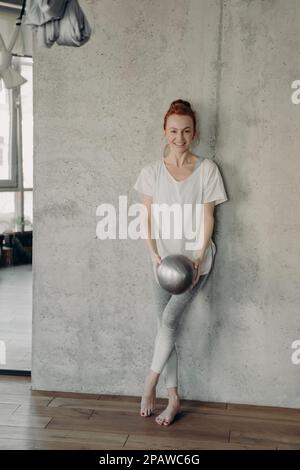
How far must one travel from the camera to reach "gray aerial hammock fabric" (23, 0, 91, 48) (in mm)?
3160

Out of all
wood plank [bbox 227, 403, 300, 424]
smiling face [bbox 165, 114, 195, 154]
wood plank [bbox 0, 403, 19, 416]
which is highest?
smiling face [bbox 165, 114, 195, 154]

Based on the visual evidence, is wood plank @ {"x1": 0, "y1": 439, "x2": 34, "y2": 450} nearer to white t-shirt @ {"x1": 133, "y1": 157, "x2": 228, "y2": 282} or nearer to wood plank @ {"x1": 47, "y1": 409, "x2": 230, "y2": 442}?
wood plank @ {"x1": 47, "y1": 409, "x2": 230, "y2": 442}

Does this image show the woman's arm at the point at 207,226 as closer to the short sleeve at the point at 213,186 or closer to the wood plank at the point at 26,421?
the short sleeve at the point at 213,186

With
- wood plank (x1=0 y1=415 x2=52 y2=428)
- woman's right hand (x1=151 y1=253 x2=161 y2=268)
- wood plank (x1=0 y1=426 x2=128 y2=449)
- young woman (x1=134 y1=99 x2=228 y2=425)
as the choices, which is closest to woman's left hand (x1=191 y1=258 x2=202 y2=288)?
young woman (x1=134 y1=99 x2=228 y2=425)

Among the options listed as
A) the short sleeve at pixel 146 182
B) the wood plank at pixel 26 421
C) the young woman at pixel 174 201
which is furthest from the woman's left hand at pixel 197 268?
the wood plank at pixel 26 421

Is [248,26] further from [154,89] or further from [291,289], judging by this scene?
[291,289]

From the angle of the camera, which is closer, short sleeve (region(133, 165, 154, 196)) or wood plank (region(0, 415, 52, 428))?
wood plank (region(0, 415, 52, 428))

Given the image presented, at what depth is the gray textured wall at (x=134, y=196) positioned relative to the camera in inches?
148

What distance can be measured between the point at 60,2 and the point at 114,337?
6.40 feet

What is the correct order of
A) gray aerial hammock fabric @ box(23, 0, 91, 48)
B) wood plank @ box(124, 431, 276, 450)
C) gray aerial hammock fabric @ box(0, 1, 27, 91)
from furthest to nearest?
gray aerial hammock fabric @ box(0, 1, 27, 91) < wood plank @ box(124, 431, 276, 450) < gray aerial hammock fabric @ box(23, 0, 91, 48)

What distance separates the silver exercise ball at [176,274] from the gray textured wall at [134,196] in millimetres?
405

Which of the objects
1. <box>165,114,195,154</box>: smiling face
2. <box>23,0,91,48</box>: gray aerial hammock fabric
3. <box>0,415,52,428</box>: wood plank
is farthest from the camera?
<box>165,114,195,154</box>: smiling face

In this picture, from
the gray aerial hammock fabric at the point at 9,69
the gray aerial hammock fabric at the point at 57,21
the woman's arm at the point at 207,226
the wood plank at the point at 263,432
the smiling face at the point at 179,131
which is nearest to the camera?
the gray aerial hammock fabric at the point at 57,21
